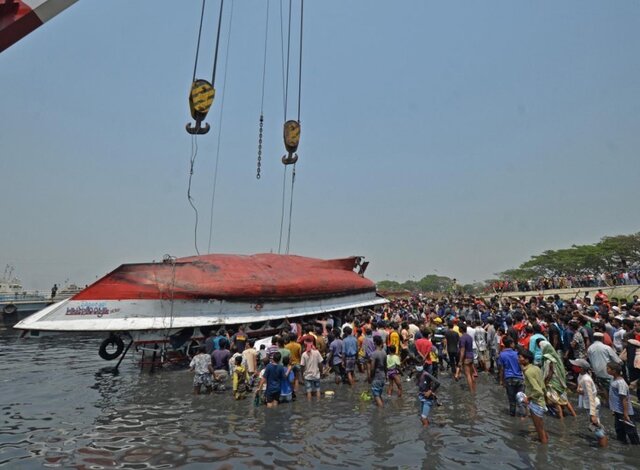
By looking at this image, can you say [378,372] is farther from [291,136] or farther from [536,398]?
[291,136]

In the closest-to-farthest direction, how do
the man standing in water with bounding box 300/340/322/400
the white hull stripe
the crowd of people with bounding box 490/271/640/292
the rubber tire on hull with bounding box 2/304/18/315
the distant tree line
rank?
the man standing in water with bounding box 300/340/322/400 < the white hull stripe < the crowd of people with bounding box 490/271/640/292 < the rubber tire on hull with bounding box 2/304/18/315 < the distant tree line

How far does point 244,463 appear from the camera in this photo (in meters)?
6.91

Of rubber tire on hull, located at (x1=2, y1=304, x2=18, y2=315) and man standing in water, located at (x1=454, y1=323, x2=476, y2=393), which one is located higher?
rubber tire on hull, located at (x1=2, y1=304, x2=18, y2=315)

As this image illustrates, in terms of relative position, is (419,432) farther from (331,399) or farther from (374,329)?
(374,329)

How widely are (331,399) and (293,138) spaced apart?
18.7 m

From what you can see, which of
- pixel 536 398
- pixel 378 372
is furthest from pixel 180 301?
pixel 536 398

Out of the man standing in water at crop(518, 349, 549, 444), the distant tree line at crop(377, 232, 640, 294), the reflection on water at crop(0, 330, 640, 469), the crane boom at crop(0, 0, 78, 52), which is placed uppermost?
the distant tree line at crop(377, 232, 640, 294)

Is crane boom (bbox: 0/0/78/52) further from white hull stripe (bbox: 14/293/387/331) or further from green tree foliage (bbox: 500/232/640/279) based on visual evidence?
green tree foliage (bbox: 500/232/640/279)

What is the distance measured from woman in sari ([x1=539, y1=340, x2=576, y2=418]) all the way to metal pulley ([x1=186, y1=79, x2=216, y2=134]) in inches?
592

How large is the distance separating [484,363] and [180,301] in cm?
1080

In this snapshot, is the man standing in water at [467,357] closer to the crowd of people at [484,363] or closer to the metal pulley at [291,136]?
the crowd of people at [484,363]

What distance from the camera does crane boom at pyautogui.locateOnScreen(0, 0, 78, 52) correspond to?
5430 mm

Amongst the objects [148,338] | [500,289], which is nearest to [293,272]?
[148,338]

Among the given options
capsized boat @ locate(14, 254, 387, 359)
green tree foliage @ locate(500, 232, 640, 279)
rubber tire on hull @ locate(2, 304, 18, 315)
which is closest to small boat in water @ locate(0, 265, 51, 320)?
rubber tire on hull @ locate(2, 304, 18, 315)
